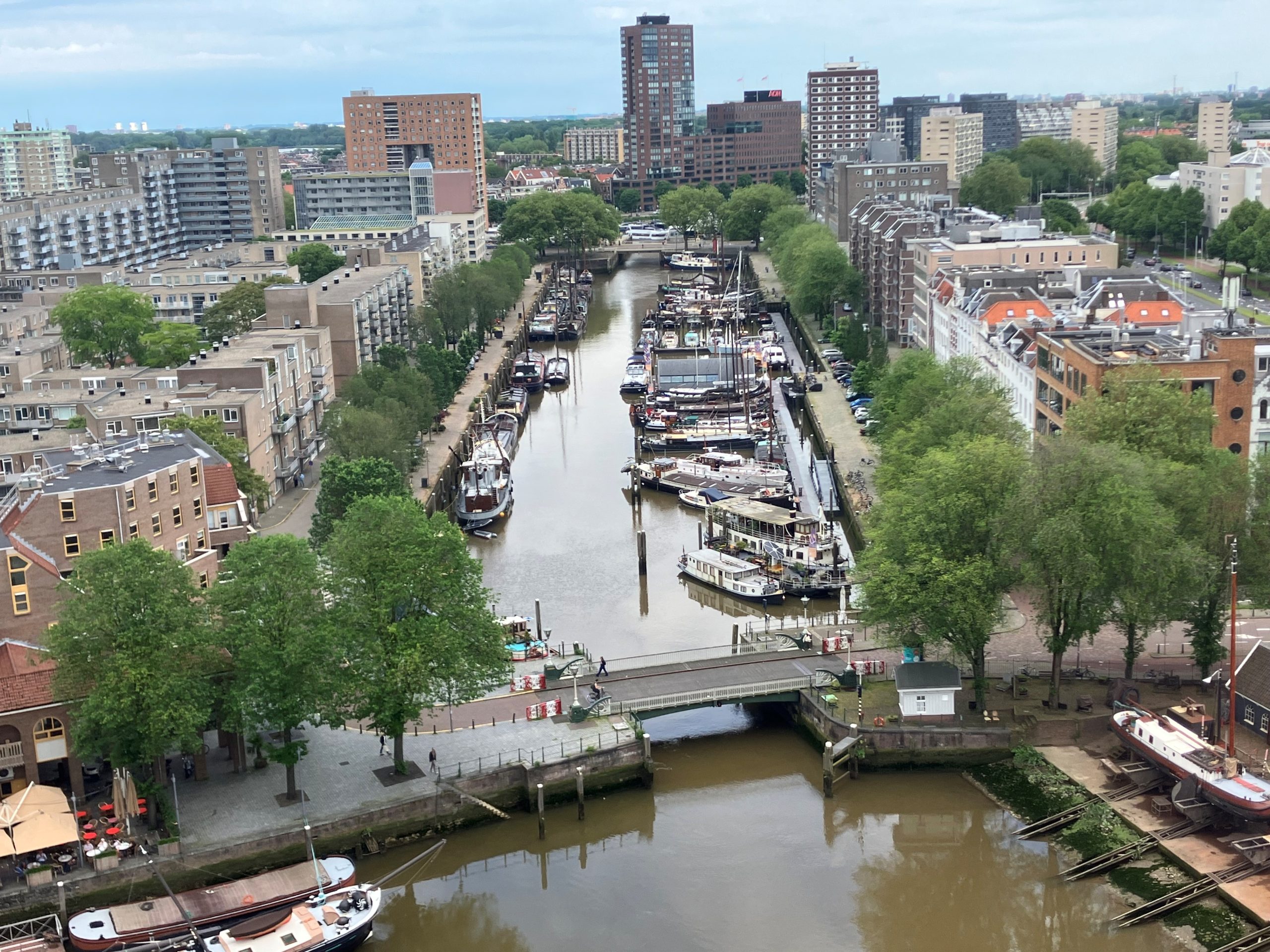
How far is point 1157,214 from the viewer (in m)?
144

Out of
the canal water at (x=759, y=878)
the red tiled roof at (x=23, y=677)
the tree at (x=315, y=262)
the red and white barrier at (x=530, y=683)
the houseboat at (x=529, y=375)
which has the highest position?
the tree at (x=315, y=262)

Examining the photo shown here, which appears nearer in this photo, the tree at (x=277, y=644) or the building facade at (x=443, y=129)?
the tree at (x=277, y=644)

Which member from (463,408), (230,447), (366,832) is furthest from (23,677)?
(463,408)

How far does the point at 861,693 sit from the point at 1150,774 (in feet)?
29.9

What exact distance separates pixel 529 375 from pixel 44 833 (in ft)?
241

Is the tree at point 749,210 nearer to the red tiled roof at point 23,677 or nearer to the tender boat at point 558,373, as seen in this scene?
the tender boat at point 558,373

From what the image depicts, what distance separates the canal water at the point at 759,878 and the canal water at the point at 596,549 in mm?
11752

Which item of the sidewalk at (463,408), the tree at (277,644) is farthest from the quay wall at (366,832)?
the sidewalk at (463,408)

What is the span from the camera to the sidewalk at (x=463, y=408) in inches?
2938

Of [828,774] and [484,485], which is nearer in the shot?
[828,774]

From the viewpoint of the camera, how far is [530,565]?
65375mm

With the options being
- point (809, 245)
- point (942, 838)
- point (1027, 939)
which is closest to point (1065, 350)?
point (942, 838)

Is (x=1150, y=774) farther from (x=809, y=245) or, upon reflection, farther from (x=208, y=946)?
(x=809, y=245)

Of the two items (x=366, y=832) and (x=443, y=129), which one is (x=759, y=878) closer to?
(x=366, y=832)
